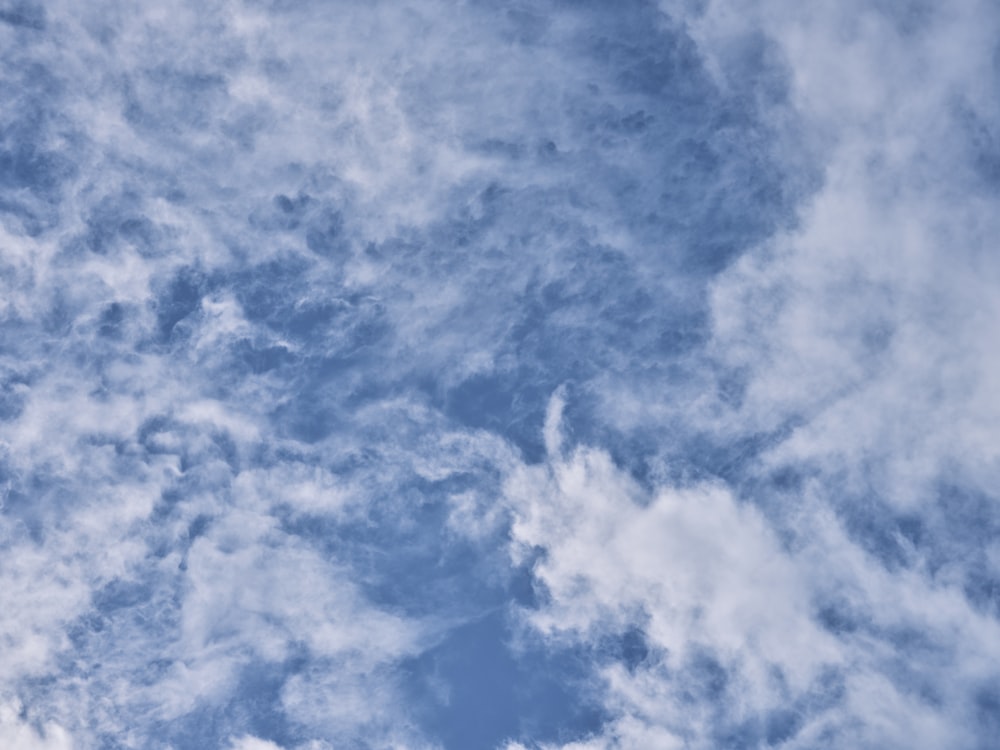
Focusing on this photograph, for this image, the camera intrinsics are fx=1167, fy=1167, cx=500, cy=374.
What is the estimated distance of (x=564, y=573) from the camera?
178 metres

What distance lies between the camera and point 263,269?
590 ft

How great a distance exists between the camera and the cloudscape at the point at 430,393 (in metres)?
175

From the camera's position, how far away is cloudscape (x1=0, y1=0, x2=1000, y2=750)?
174750 millimetres

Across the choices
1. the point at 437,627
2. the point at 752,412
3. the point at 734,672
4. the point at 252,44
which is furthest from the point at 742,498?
the point at 252,44

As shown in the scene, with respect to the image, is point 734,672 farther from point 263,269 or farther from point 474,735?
point 263,269

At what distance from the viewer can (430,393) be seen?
180m

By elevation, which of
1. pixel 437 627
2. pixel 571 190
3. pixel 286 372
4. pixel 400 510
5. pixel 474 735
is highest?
pixel 571 190

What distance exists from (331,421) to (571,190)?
168 ft

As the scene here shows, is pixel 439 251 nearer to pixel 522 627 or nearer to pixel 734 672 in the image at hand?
pixel 522 627

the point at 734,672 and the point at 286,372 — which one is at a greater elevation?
the point at 286,372

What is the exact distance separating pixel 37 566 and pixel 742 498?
10700cm

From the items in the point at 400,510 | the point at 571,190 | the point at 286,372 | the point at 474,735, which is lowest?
the point at 474,735

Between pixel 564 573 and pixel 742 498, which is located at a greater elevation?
pixel 742 498

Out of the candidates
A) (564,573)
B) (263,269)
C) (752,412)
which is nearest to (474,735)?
(564,573)
